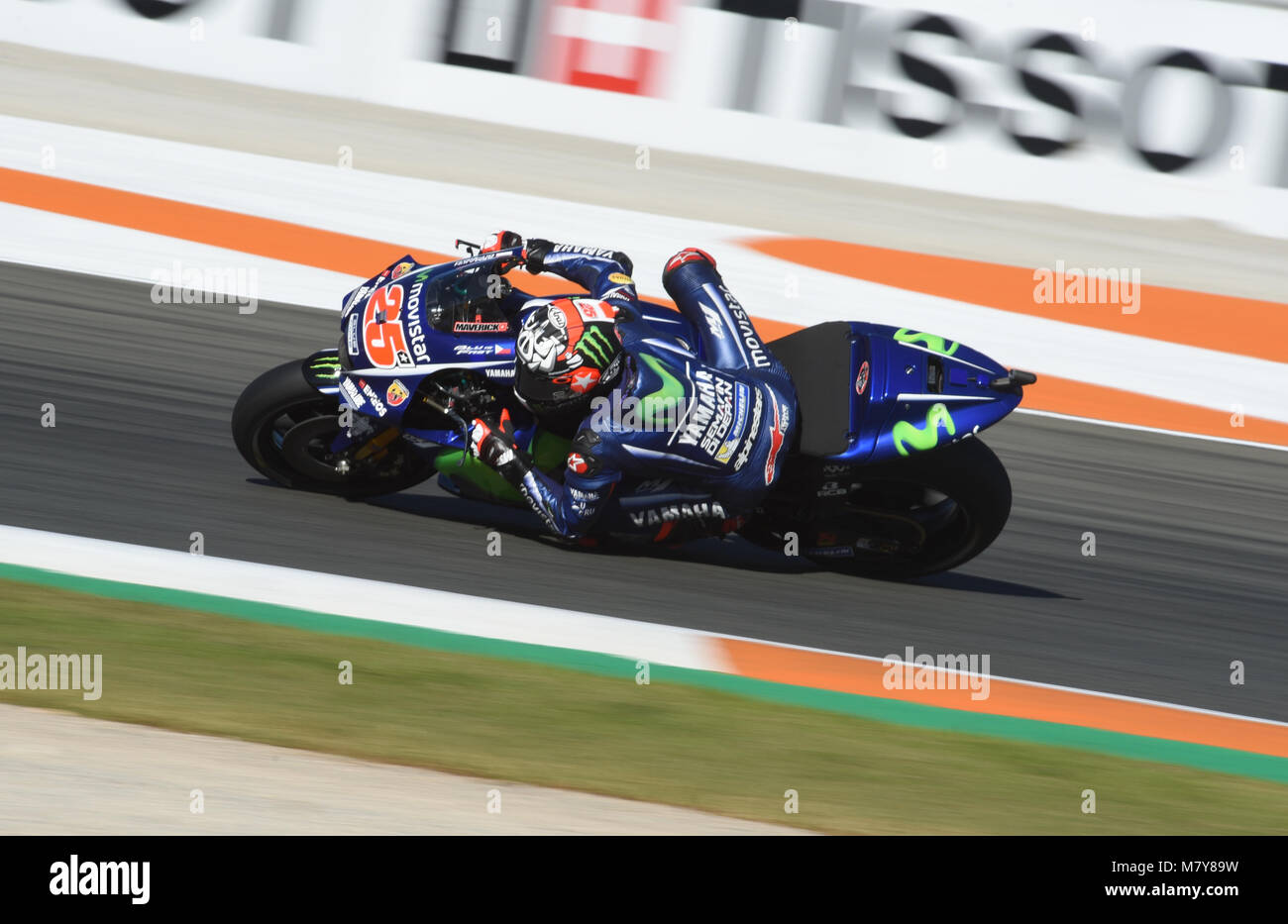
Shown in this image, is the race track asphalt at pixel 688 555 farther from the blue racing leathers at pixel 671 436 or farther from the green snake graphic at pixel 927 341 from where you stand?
the green snake graphic at pixel 927 341

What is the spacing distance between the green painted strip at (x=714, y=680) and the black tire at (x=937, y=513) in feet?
2.67

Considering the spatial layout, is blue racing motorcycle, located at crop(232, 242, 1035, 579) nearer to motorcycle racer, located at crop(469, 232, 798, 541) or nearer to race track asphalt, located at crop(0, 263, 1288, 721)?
motorcycle racer, located at crop(469, 232, 798, 541)

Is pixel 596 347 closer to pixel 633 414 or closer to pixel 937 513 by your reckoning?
pixel 633 414

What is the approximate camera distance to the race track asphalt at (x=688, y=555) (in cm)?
627

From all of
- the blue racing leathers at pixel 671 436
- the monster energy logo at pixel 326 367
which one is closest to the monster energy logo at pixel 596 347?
the blue racing leathers at pixel 671 436

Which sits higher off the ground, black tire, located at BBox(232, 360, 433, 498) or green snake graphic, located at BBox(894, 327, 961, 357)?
green snake graphic, located at BBox(894, 327, 961, 357)

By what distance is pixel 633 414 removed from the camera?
5.68 meters

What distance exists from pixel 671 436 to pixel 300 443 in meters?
1.73

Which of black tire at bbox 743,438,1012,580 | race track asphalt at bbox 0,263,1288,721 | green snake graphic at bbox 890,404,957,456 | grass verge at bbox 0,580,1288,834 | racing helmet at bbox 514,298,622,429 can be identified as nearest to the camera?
grass verge at bbox 0,580,1288,834

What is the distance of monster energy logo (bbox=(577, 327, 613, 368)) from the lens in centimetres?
543

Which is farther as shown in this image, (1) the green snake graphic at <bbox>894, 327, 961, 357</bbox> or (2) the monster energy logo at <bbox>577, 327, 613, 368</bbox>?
(1) the green snake graphic at <bbox>894, 327, 961, 357</bbox>

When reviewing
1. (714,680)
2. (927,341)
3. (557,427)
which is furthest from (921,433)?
(557,427)

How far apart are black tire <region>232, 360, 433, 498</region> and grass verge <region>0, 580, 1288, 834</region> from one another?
893 millimetres

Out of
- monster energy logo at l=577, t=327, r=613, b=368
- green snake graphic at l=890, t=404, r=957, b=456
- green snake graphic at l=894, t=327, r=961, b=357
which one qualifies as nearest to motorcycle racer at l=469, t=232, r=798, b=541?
monster energy logo at l=577, t=327, r=613, b=368
